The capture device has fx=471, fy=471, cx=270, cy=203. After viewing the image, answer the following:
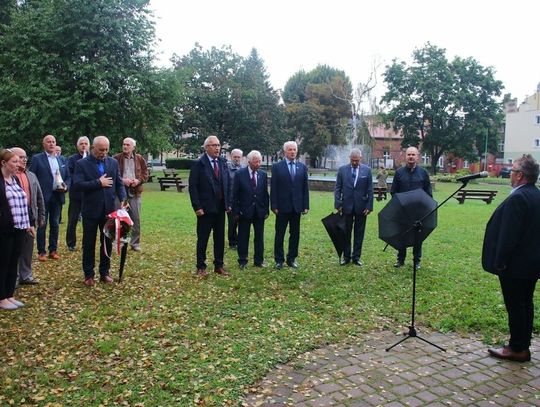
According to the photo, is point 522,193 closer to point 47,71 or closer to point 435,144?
point 47,71

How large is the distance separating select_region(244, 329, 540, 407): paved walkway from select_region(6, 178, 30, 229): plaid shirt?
143 inches

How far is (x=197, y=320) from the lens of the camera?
18.0 ft

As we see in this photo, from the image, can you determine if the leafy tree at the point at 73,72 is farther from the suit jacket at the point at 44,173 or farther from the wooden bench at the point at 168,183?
the suit jacket at the point at 44,173

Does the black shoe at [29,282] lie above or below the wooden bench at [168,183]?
below

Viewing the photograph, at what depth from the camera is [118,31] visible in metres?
23.7

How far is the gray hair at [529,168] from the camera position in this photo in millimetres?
4387

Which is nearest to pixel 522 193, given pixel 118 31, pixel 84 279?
pixel 84 279

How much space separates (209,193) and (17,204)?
262 cm

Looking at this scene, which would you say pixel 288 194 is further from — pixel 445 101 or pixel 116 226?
pixel 445 101

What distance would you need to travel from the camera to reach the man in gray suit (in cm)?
632

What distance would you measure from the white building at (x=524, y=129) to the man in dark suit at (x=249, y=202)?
59407 millimetres


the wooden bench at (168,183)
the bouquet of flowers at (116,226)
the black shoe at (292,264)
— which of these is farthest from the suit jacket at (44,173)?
the wooden bench at (168,183)

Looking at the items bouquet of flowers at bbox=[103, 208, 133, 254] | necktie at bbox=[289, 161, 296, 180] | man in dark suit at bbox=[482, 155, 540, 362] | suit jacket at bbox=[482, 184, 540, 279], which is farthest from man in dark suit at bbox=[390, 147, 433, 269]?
bouquet of flowers at bbox=[103, 208, 133, 254]

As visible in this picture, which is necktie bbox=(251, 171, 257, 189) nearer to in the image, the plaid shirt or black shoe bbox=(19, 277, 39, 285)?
the plaid shirt
